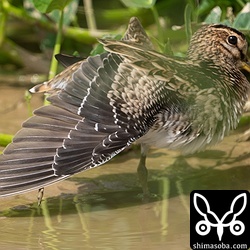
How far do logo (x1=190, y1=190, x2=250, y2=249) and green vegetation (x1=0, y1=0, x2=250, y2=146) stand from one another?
1106mm

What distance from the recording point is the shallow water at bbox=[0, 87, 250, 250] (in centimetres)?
503

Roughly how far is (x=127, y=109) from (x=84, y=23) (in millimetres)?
3100

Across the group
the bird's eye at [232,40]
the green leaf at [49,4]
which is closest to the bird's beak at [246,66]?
the bird's eye at [232,40]

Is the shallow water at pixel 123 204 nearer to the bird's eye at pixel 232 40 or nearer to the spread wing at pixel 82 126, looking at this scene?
the spread wing at pixel 82 126

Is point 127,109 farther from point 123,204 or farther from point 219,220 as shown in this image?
point 219,220

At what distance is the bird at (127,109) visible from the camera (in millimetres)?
5172

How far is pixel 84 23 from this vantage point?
830 centimetres

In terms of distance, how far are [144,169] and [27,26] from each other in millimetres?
2946

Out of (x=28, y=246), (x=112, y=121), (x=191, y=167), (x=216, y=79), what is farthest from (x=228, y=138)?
(x=28, y=246)

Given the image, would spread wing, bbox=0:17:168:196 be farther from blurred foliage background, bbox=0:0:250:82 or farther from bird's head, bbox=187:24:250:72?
blurred foliage background, bbox=0:0:250:82

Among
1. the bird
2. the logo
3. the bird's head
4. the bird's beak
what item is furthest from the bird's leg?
the bird's beak

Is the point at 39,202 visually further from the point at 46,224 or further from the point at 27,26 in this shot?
the point at 27,26

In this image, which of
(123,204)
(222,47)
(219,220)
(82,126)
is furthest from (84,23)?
(219,220)

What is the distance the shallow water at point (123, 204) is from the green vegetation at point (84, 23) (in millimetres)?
749
